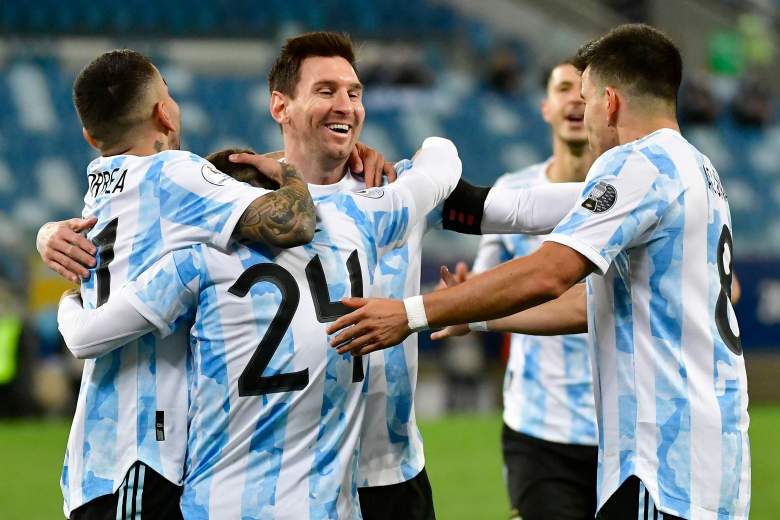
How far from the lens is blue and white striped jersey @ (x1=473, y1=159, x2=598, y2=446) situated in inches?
201

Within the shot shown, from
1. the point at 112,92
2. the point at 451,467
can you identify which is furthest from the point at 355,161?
the point at 451,467

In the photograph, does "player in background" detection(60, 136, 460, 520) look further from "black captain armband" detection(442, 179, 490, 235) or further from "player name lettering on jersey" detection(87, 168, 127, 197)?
"black captain armband" detection(442, 179, 490, 235)

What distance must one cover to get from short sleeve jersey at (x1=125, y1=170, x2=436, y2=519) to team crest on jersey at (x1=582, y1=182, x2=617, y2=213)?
27.9 inches

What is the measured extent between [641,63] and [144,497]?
195cm

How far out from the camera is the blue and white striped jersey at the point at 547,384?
511cm

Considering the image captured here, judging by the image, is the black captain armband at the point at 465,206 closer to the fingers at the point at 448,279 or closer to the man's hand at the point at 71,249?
the fingers at the point at 448,279

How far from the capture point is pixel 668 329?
10.8 feet

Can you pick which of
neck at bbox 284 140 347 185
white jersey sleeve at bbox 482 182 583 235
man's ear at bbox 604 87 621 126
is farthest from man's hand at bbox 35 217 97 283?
man's ear at bbox 604 87 621 126

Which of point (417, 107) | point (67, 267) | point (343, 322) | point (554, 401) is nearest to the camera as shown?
point (343, 322)

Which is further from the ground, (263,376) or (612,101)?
(612,101)

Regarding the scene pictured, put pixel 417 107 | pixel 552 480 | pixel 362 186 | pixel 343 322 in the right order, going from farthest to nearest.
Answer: pixel 417 107
pixel 552 480
pixel 362 186
pixel 343 322

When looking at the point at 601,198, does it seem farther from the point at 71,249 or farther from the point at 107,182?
the point at 71,249

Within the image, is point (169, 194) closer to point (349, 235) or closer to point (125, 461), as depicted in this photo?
point (349, 235)

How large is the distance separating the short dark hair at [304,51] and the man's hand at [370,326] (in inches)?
44.7
